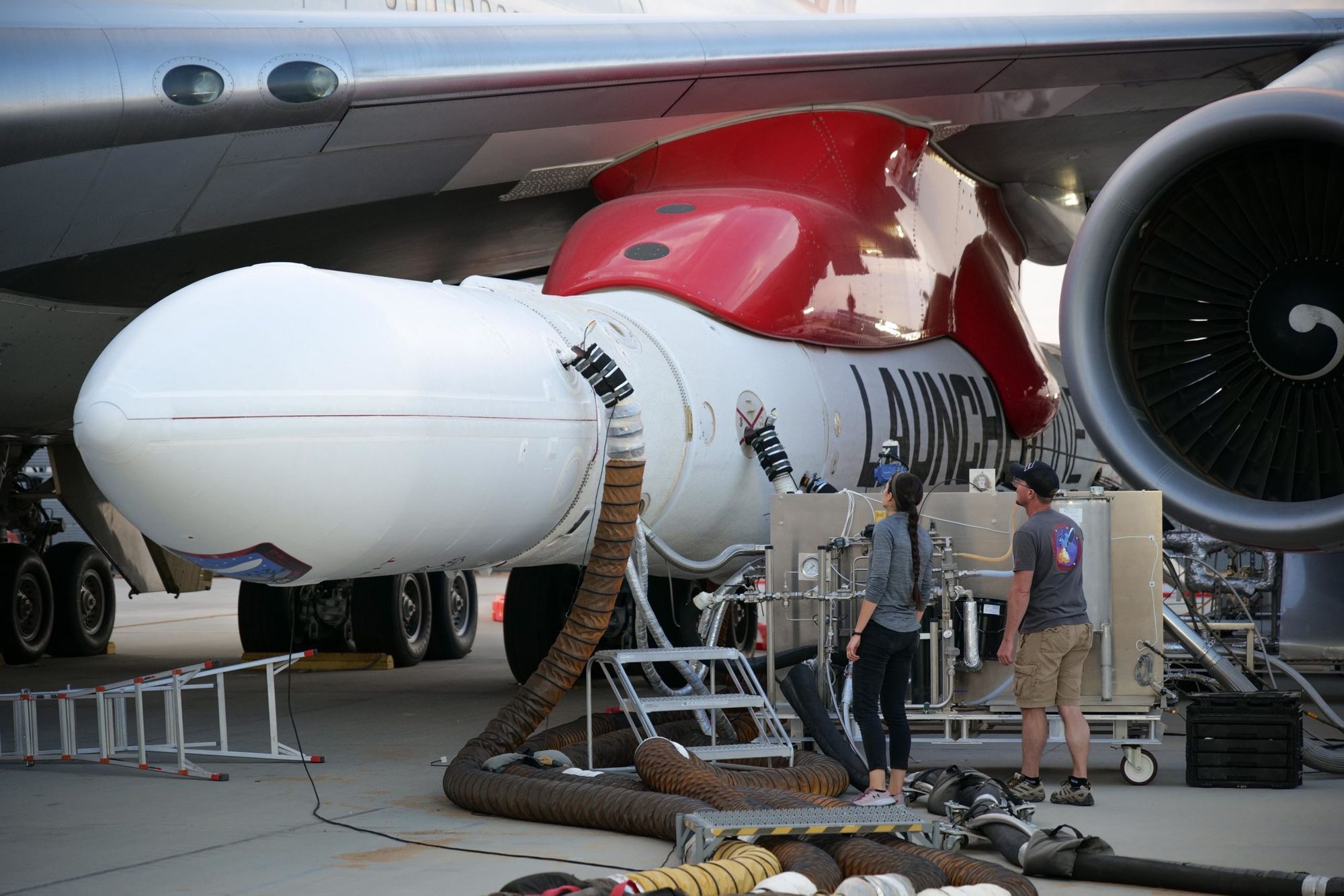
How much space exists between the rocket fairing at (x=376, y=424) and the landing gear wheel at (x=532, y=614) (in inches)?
94.5

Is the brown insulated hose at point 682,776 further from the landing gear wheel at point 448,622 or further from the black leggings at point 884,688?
the landing gear wheel at point 448,622

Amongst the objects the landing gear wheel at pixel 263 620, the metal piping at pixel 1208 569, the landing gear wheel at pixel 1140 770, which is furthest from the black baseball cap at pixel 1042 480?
the landing gear wheel at pixel 263 620

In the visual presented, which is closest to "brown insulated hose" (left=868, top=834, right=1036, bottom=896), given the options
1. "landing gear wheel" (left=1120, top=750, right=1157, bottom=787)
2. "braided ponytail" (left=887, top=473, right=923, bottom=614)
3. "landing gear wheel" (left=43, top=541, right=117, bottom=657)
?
"braided ponytail" (left=887, top=473, right=923, bottom=614)

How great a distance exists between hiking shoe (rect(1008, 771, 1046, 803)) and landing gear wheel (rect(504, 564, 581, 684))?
13.3 ft

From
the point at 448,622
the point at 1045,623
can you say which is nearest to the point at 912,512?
the point at 1045,623

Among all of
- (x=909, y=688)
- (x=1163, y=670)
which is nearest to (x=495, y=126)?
(x=909, y=688)

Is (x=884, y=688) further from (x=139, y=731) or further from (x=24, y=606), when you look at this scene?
(x=24, y=606)

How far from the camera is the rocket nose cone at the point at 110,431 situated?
4730 millimetres

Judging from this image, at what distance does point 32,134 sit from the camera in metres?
6.86

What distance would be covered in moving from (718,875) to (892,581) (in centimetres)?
206

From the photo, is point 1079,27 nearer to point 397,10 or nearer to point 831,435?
point 831,435

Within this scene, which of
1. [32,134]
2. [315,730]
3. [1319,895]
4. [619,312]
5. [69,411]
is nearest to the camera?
[1319,895]

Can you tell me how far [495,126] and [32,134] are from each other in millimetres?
2583

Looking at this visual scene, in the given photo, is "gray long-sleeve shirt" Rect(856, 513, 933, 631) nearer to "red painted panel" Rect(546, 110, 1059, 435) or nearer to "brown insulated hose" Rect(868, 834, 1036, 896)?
"brown insulated hose" Rect(868, 834, 1036, 896)
